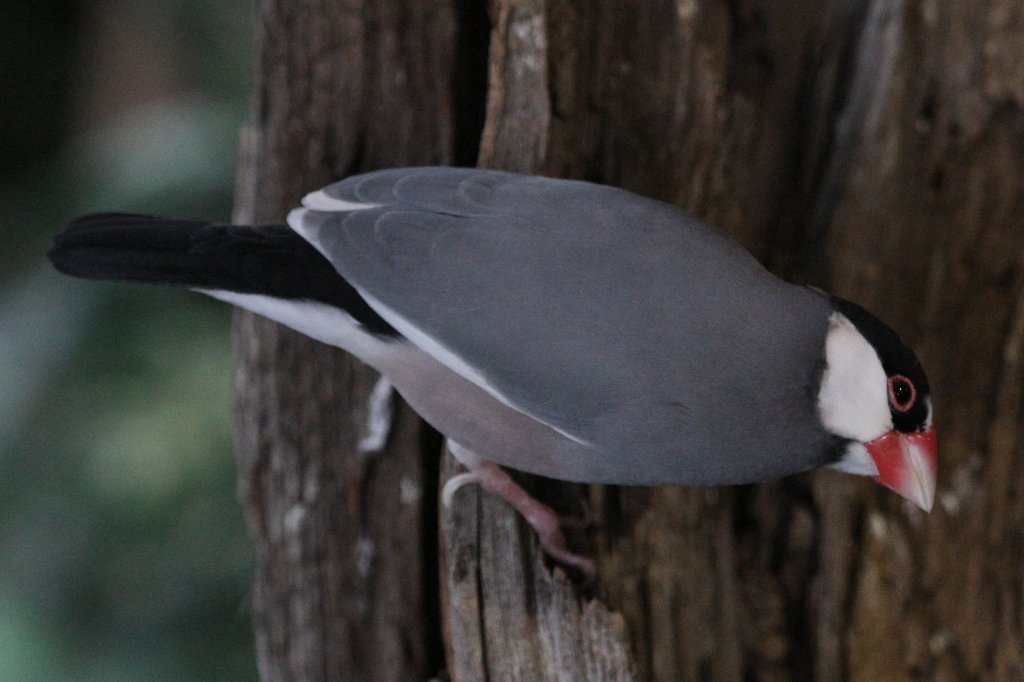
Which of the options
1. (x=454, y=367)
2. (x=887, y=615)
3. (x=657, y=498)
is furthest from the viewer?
(x=887, y=615)

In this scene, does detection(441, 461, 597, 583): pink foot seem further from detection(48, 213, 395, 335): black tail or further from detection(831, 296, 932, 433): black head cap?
detection(831, 296, 932, 433): black head cap

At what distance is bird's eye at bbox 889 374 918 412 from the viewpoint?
1.66 meters

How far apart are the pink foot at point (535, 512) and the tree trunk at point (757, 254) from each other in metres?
0.03

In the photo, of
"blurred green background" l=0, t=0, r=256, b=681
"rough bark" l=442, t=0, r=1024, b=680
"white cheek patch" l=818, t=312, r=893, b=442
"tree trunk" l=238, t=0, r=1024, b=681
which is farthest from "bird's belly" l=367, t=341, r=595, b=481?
"blurred green background" l=0, t=0, r=256, b=681

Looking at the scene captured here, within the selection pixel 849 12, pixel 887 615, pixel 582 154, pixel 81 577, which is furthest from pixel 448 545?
pixel 849 12

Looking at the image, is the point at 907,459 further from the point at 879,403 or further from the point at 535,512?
the point at 535,512

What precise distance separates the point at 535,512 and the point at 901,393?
0.63 metres

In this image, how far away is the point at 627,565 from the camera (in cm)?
186

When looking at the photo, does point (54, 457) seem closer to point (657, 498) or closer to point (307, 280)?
point (307, 280)

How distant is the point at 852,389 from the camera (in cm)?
169

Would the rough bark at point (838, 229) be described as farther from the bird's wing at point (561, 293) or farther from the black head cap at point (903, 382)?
the black head cap at point (903, 382)

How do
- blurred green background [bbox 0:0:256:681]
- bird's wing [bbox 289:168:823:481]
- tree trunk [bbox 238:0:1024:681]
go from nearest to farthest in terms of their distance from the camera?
bird's wing [bbox 289:168:823:481] → tree trunk [bbox 238:0:1024:681] → blurred green background [bbox 0:0:256:681]

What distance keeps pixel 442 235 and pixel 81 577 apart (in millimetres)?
1602

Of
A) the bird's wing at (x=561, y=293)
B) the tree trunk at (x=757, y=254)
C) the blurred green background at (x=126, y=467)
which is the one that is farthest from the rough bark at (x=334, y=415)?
the blurred green background at (x=126, y=467)
